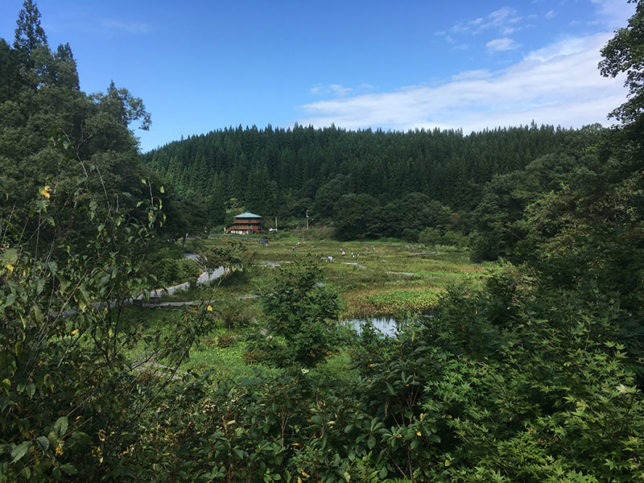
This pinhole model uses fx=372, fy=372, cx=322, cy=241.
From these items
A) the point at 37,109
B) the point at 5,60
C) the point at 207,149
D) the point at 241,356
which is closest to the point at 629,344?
the point at 241,356

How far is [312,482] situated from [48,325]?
2.61 m

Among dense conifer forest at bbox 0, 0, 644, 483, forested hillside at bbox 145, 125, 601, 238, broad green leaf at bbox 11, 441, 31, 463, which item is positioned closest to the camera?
broad green leaf at bbox 11, 441, 31, 463

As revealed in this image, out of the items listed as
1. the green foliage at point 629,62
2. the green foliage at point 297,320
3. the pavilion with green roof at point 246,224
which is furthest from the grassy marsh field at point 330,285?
the pavilion with green roof at point 246,224

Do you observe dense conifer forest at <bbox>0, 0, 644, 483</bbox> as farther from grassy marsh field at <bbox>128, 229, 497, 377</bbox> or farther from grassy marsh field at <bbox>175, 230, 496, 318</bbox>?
grassy marsh field at <bbox>175, 230, 496, 318</bbox>

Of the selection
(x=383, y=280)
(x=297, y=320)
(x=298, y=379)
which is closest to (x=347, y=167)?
(x=383, y=280)

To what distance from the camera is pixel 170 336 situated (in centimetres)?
307

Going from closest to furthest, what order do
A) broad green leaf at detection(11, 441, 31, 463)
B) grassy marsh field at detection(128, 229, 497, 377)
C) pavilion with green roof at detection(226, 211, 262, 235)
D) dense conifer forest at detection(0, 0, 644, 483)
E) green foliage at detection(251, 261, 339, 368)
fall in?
broad green leaf at detection(11, 441, 31, 463) → dense conifer forest at detection(0, 0, 644, 483) → green foliage at detection(251, 261, 339, 368) → grassy marsh field at detection(128, 229, 497, 377) → pavilion with green roof at detection(226, 211, 262, 235)

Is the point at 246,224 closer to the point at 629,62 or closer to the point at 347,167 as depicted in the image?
the point at 347,167

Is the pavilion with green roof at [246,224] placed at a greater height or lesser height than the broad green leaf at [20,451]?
lesser

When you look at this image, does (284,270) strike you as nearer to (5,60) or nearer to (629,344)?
(629,344)

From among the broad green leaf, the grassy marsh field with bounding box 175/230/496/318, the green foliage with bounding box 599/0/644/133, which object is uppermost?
the green foliage with bounding box 599/0/644/133

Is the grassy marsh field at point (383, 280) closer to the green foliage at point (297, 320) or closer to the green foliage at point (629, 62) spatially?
the green foliage at point (297, 320)

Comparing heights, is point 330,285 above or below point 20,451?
below

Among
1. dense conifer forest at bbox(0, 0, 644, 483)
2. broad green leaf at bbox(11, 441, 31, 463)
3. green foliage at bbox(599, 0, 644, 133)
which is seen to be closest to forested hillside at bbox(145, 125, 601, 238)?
green foliage at bbox(599, 0, 644, 133)
